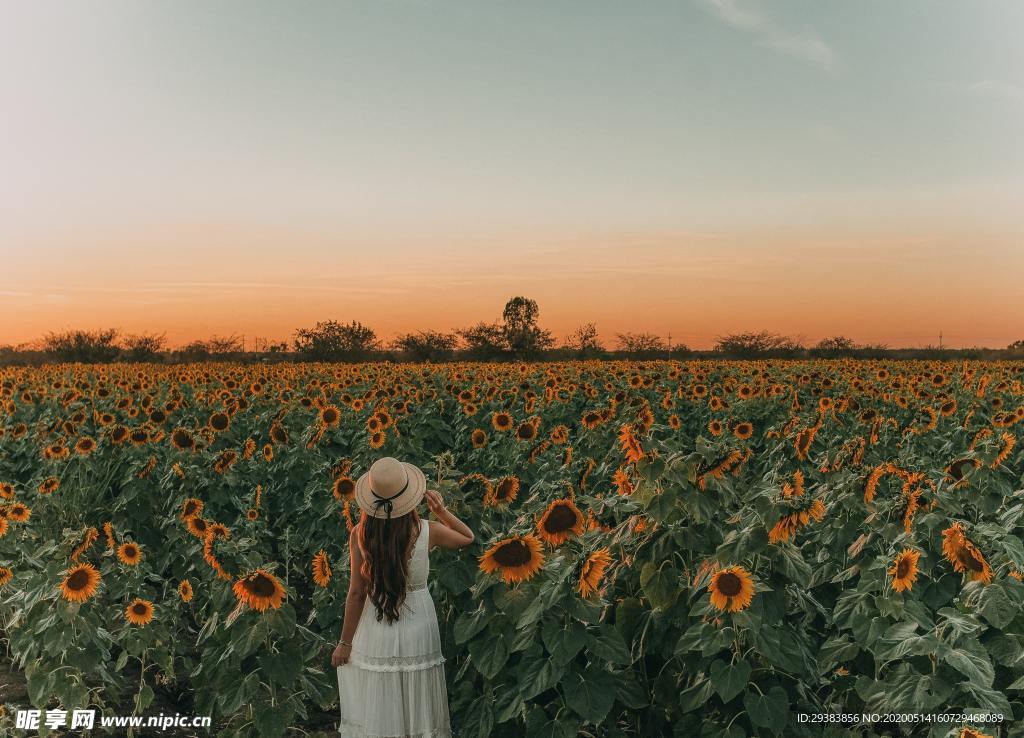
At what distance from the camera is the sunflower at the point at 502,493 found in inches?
204

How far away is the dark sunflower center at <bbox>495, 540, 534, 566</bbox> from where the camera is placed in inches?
154

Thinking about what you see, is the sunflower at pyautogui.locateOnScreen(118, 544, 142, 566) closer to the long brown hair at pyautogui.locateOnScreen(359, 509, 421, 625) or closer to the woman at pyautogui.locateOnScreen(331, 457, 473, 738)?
the woman at pyautogui.locateOnScreen(331, 457, 473, 738)

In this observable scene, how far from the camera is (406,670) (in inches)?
170

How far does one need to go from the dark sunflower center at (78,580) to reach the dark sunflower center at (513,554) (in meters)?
2.63

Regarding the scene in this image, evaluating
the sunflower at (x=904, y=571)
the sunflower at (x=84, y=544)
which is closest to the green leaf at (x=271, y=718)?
the sunflower at (x=84, y=544)

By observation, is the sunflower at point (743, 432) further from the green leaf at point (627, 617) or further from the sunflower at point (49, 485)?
the sunflower at point (49, 485)

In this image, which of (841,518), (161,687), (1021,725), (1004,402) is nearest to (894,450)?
(1004,402)

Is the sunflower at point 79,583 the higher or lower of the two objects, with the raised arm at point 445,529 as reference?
lower

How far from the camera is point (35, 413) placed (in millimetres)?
13602

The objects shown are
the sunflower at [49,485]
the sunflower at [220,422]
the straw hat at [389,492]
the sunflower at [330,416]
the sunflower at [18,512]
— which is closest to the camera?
the straw hat at [389,492]

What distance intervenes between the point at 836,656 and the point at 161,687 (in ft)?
14.6

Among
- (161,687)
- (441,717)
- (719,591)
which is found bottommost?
(161,687)

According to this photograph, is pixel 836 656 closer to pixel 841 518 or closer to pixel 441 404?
pixel 841 518

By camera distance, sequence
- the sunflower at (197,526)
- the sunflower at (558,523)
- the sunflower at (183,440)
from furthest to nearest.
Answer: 1. the sunflower at (183,440)
2. the sunflower at (197,526)
3. the sunflower at (558,523)
